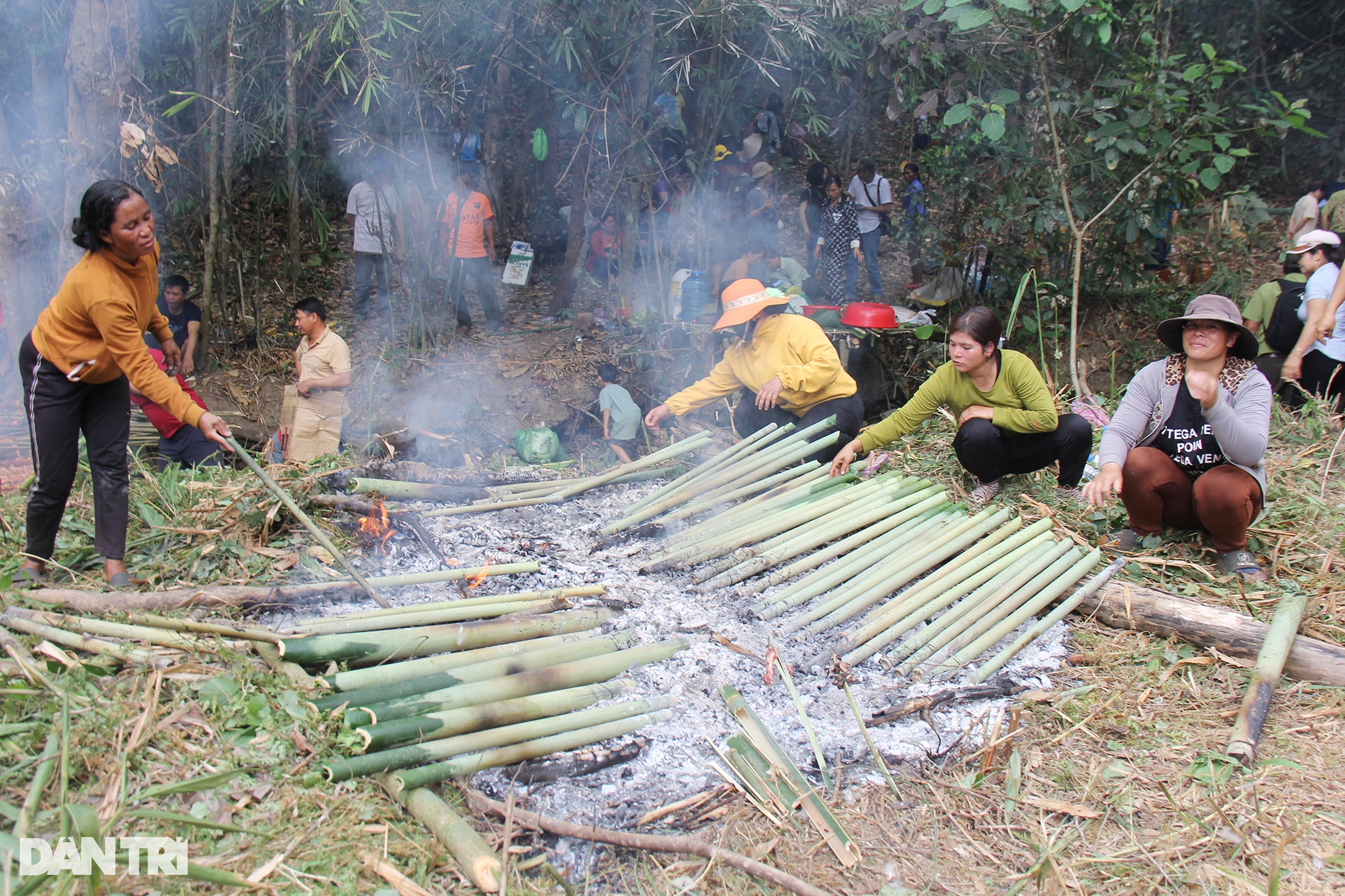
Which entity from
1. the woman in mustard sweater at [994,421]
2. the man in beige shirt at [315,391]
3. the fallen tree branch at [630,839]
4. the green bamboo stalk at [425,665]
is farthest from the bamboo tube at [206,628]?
the man in beige shirt at [315,391]

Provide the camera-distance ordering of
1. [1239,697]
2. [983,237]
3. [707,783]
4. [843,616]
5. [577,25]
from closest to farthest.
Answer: [707,783], [1239,697], [843,616], [577,25], [983,237]

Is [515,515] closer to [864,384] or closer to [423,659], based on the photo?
[423,659]

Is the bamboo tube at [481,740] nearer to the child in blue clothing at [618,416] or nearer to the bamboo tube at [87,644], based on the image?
the bamboo tube at [87,644]

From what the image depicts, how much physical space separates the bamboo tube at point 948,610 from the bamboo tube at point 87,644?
2160 mm

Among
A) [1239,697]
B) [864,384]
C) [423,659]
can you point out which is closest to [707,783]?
[423,659]

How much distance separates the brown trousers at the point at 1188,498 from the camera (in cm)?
318

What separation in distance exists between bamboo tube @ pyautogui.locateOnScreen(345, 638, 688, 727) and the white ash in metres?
0.07

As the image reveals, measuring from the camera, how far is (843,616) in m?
2.98

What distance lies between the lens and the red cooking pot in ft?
22.5

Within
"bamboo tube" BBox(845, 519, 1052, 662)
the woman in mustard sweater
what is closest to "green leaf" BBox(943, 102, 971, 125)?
the woman in mustard sweater

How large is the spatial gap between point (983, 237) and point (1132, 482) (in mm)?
5259

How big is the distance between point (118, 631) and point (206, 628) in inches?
9.4

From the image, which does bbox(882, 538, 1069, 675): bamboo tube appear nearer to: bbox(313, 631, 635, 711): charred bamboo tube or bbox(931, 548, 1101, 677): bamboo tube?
bbox(931, 548, 1101, 677): bamboo tube

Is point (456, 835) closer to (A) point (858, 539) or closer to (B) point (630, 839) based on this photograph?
(B) point (630, 839)
